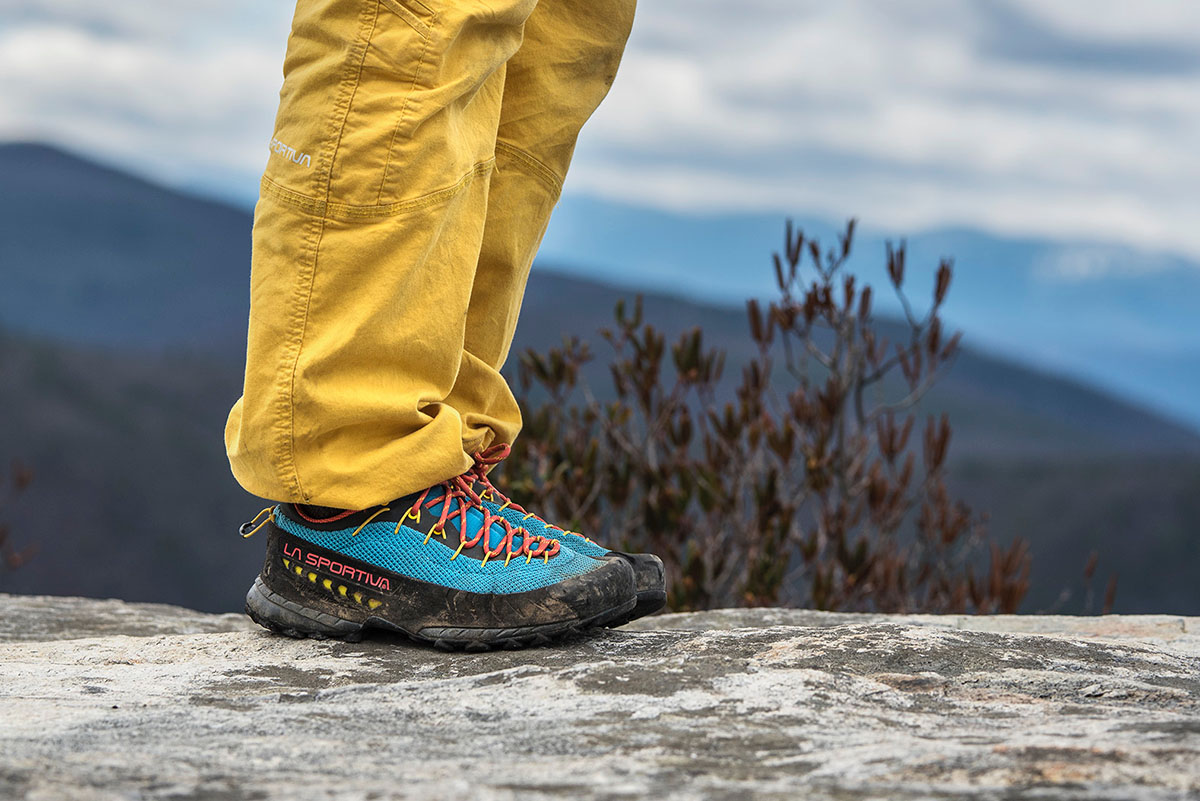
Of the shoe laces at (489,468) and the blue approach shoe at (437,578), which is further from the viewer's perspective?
the shoe laces at (489,468)

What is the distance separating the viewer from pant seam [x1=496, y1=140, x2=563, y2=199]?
1923 mm

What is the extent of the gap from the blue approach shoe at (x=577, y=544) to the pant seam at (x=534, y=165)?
0.45 m

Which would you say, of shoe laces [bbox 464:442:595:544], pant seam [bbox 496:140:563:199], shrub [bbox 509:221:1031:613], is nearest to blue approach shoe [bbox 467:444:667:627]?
shoe laces [bbox 464:442:595:544]

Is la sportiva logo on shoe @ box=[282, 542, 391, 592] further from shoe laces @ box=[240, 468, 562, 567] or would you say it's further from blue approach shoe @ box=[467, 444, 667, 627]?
blue approach shoe @ box=[467, 444, 667, 627]

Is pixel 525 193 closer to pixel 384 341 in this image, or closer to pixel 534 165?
pixel 534 165

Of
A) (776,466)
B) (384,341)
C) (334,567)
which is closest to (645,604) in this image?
(334,567)

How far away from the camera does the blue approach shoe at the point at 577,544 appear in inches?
73.2

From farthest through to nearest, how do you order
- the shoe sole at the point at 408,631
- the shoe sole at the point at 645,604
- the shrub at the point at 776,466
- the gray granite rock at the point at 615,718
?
the shrub at the point at 776,466, the shoe sole at the point at 645,604, the shoe sole at the point at 408,631, the gray granite rock at the point at 615,718

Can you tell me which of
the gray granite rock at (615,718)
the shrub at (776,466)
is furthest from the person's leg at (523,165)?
the shrub at (776,466)

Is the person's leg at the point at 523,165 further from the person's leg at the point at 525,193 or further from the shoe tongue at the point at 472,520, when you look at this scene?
the shoe tongue at the point at 472,520

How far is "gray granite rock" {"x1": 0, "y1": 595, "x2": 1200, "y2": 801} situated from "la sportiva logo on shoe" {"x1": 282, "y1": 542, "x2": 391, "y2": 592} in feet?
0.33

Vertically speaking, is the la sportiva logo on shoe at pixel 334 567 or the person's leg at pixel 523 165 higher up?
the person's leg at pixel 523 165

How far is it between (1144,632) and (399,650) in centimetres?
146

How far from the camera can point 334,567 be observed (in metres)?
1.79
